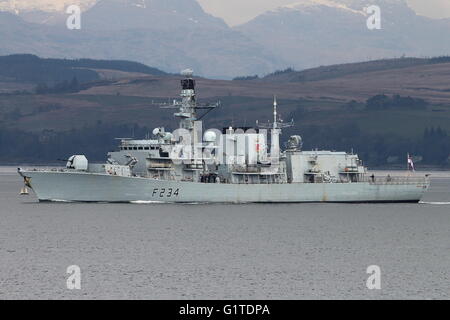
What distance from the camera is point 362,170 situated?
10962cm

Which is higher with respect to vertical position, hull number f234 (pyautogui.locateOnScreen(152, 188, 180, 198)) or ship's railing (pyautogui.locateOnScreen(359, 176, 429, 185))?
ship's railing (pyautogui.locateOnScreen(359, 176, 429, 185))

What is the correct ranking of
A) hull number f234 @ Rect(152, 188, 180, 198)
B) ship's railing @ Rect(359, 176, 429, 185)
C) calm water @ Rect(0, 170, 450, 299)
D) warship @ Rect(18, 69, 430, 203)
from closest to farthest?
A: calm water @ Rect(0, 170, 450, 299) < warship @ Rect(18, 69, 430, 203) < hull number f234 @ Rect(152, 188, 180, 198) < ship's railing @ Rect(359, 176, 429, 185)

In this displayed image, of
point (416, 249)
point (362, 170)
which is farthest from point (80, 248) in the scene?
point (362, 170)

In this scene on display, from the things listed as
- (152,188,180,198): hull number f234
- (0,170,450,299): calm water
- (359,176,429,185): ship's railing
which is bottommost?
(0,170,450,299): calm water

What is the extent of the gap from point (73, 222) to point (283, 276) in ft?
119

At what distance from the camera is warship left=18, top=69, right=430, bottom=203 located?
101 meters

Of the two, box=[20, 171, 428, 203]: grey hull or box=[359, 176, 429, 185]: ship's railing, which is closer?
box=[20, 171, 428, 203]: grey hull

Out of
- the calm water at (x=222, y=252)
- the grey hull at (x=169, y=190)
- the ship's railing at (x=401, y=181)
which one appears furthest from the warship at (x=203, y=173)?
the calm water at (x=222, y=252)

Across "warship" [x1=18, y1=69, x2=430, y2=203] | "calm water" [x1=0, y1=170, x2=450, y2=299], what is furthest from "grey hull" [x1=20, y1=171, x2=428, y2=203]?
"calm water" [x1=0, y1=170, x2=450, y2=299]

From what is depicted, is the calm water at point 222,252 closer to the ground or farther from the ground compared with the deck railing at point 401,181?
closer to the ground

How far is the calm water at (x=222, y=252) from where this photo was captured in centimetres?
5584

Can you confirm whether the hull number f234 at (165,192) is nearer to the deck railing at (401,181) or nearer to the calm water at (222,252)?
the calm water at (222,252)

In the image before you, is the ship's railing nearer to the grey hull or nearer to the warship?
the warship

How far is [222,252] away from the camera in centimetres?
7119
